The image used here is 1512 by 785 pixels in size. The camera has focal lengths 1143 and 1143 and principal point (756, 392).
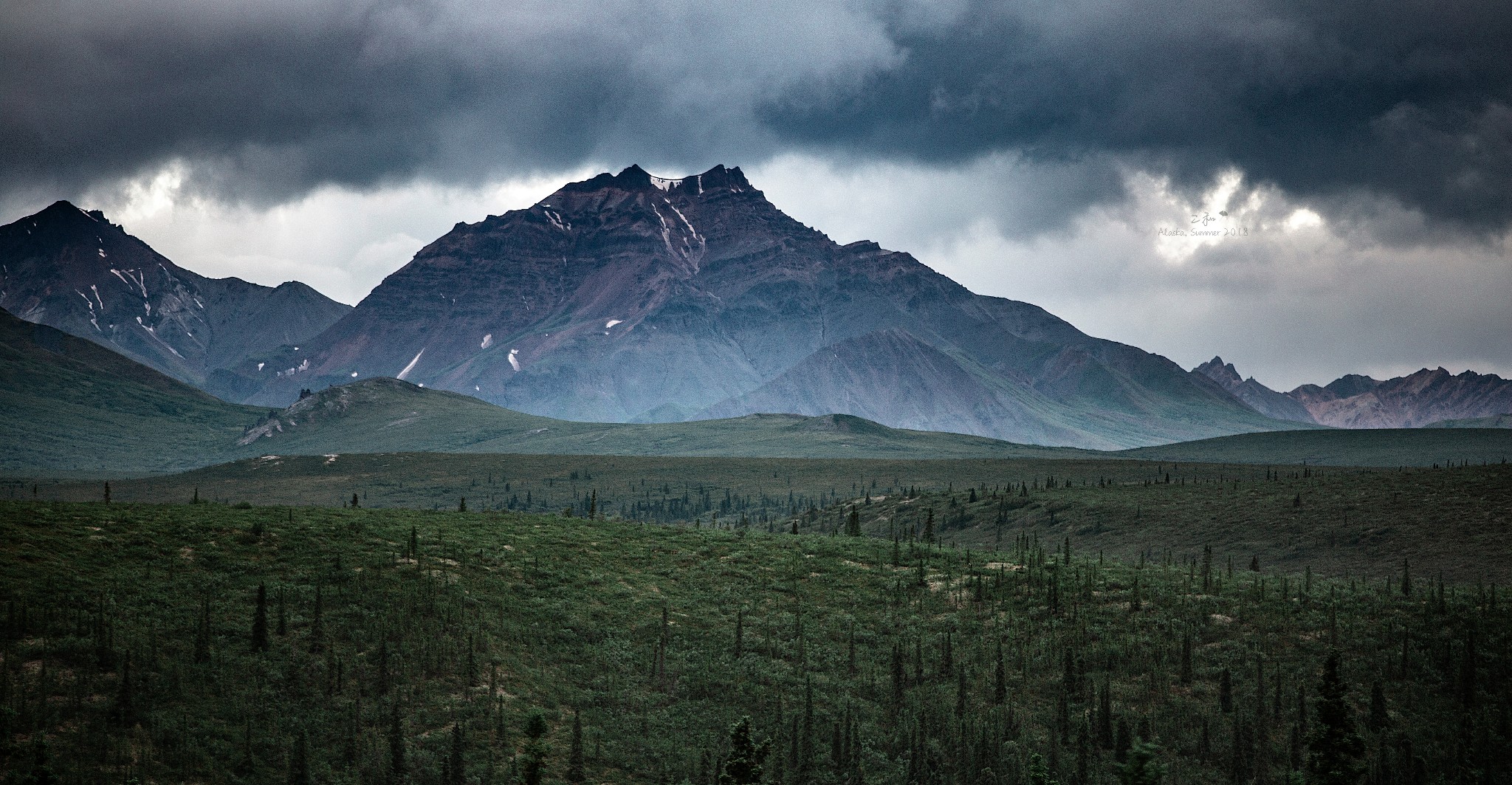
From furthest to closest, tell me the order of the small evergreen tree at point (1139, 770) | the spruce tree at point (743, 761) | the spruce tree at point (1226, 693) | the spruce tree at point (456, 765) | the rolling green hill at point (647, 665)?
the spruce tree at point (1226, 693) → the rolling green hill at point (647, 665) → the spruce tree at point (456, 765) → the spruce tree at point (743, 761) → the small evergreen tree at point (1139, 770)

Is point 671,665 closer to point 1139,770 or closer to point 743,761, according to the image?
point 743,761

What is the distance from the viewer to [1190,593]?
75.4 meters

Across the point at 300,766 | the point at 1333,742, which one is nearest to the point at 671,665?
the point at 300,766

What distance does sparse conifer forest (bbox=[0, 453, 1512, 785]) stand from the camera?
4906cm

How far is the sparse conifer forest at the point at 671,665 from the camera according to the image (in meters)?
49.1

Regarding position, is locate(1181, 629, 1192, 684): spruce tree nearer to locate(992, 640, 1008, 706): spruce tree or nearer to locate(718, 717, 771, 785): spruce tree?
locate(992, 640, 1008, 706): spruce tree

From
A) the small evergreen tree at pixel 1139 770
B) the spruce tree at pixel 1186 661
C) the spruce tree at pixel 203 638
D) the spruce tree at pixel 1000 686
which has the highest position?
the spruce tree at pixel 203 638

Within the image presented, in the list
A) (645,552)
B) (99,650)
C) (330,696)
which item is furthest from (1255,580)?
(99,650)

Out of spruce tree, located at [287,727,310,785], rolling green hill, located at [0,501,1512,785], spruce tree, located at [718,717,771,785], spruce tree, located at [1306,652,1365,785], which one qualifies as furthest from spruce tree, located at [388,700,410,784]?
spruce tree, located at [1306,652,1365,785]

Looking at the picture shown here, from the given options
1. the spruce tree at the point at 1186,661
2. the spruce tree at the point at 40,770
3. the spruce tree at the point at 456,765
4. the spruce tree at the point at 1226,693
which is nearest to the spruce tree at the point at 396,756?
the spruce tree at the point at 456,765

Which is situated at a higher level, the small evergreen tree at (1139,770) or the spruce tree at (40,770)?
the small evergreen tree at (1139,770)

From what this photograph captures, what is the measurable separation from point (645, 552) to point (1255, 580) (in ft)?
140

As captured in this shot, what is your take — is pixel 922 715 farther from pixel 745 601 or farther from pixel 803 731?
pixel 745 601

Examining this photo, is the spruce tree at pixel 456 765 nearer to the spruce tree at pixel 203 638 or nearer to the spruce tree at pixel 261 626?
the spruce tree at pixel 261 626
